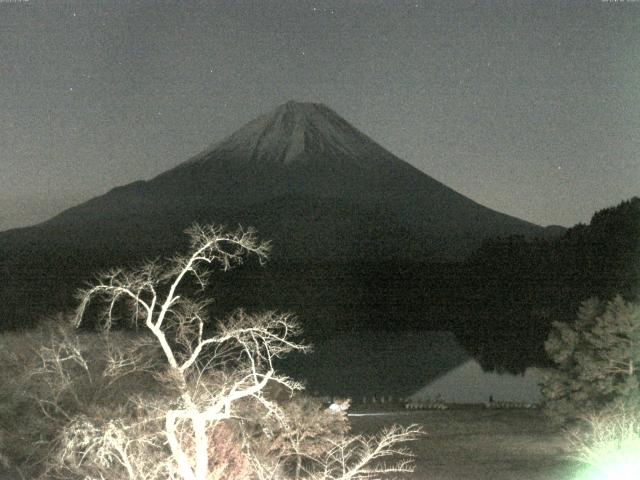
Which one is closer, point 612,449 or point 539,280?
point 612,449

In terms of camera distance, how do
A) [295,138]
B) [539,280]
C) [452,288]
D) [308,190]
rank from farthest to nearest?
[295,138], [308,190], [452,288], [539,280]

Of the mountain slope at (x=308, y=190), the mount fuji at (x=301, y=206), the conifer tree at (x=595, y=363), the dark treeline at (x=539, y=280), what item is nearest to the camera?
the conifer tree at (x=595, y=363)

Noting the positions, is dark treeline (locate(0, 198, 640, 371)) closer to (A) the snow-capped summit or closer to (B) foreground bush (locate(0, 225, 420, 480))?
(B) foreground bush (locate(0, 225, 420, 480))

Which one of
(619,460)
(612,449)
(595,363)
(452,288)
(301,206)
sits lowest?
(452,288)

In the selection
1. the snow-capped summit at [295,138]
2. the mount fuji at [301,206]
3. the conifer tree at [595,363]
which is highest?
the snow-capped summit at [295,138]

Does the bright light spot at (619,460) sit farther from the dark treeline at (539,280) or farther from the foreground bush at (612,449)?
the dark treeline at (539,280)

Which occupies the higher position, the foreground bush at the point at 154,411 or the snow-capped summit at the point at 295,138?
the snow-capped summit at the point at 295,138

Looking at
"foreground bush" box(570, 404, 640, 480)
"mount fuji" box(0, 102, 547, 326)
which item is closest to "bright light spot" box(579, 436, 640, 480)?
"foreground bush" box(570, 404, 640, 480)

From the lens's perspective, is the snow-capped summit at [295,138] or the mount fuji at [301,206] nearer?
the mount fuji at [301,206]

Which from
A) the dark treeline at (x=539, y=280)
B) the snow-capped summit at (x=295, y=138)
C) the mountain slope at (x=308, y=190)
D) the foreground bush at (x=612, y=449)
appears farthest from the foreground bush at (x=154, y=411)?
the snow-capped summit at (x=295, y=138)

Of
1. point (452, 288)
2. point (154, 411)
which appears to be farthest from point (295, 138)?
point (154, 411)

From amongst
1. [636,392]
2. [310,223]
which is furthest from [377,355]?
[310,223]

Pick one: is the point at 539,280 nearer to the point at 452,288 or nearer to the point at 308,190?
the point at 452,288

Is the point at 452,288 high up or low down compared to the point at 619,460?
down
